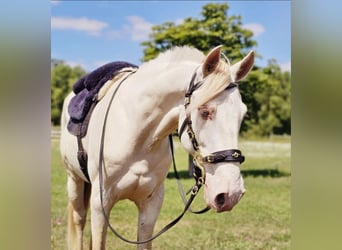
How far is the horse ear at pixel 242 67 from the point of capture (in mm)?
1346

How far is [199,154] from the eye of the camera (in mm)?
1335

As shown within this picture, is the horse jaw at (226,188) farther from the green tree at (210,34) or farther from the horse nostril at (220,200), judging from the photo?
the green tree at (210,34)

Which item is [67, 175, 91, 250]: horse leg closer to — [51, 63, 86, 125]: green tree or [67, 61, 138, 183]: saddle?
[67, 61, 138, 183]: saddle

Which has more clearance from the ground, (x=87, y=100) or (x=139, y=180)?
(x=87, y=100)

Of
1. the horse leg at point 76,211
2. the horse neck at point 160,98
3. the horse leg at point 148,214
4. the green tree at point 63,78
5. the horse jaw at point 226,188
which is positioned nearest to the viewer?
the horse jaw at point 226,188

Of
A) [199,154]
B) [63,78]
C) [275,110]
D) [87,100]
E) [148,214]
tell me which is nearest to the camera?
[199,154]

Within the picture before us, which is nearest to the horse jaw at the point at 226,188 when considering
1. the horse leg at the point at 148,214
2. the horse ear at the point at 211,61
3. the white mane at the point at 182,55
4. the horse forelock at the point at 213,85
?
the horse forelock at the point at 213,85

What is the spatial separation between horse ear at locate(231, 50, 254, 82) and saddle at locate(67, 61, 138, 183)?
2.61 ft

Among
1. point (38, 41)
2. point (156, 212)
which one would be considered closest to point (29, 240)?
point (38, 41)

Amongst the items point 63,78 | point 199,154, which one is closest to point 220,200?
point 199,154

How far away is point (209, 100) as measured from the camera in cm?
130

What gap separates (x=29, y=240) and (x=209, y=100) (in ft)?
2.19

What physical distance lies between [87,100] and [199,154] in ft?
2.80

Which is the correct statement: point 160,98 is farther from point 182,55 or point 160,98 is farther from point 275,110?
point 275,110
